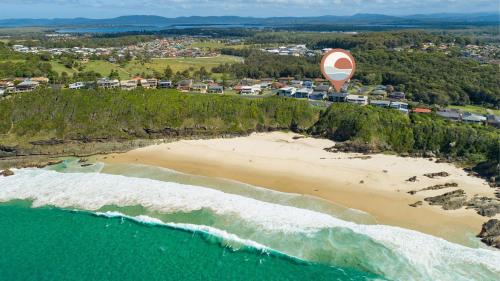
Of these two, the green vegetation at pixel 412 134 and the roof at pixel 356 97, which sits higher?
the roof at pixel 356 97

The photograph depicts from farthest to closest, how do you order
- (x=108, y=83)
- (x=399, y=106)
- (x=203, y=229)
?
(x=108, y=83) < (x=399, y=106) < (x=203, y=229)

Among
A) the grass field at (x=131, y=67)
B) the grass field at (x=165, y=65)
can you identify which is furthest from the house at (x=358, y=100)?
the grass field at (x=165, y=65)

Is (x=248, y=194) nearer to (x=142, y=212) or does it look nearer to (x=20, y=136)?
(x=142, y=212)

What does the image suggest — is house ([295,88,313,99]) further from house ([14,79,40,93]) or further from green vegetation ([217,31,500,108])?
house ([14,79,40,93])

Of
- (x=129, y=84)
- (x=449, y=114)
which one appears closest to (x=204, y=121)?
(x=129, y=84)

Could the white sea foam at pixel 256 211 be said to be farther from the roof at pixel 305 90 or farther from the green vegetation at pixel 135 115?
the roof at pixel 305 90

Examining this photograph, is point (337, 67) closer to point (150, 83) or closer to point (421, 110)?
point (421, 110)
